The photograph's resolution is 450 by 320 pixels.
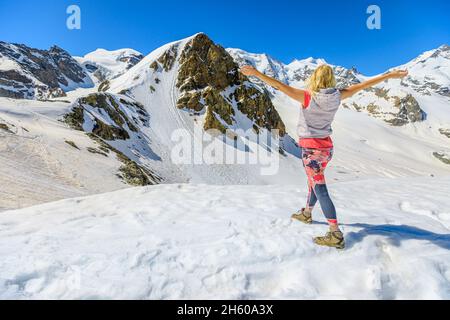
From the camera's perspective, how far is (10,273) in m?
3.92

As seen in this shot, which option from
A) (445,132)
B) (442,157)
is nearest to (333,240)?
(442,157)

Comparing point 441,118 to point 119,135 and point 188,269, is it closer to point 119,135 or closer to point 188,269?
point 119,135

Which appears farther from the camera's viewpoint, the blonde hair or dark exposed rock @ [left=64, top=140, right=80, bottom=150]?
dark exposed rock @ [left=64, top=140, right=80, bottom=150]

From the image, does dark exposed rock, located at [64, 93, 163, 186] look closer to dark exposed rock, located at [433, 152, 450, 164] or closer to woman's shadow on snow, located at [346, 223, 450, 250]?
woman's shadow on snow, located at [346, 223, 450, 250]

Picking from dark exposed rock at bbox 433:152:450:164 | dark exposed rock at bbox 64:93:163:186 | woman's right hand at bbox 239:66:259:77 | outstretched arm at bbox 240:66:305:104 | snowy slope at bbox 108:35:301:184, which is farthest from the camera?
dark exposed rock at bbox 433:152:450:164

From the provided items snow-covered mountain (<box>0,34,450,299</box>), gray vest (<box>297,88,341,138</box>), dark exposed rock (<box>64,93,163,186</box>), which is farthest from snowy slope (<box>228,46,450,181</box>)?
gray vest (<box>297,88,341,138</box>)

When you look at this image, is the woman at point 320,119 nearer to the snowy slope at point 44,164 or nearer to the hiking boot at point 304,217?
the hiking boot at point 304,217

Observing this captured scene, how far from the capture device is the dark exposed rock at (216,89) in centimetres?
6325

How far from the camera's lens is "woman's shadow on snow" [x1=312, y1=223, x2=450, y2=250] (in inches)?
192

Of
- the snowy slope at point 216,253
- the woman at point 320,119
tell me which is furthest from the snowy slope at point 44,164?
the woman at point 320,119

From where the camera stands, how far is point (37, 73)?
460ft

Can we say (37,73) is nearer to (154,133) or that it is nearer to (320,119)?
(154,133)

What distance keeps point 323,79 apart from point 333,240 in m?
2.30

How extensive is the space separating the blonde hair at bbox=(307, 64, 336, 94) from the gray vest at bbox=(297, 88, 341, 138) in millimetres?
71
